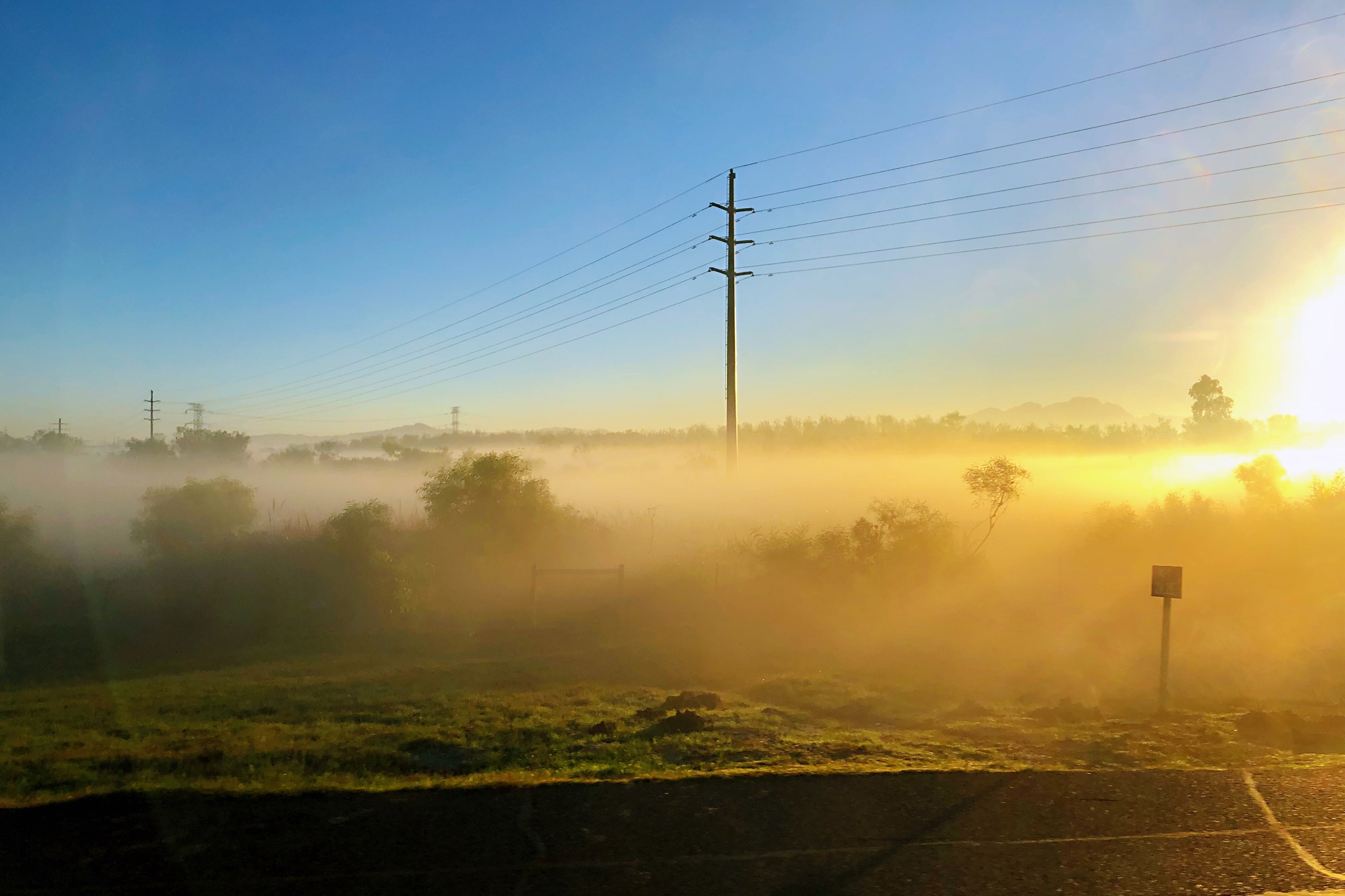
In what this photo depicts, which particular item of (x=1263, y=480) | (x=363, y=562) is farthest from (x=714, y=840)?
(x=1263, y=480)

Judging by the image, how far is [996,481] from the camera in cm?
3472

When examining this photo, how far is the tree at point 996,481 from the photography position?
34.7 m

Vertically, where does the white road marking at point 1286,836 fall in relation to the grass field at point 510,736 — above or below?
above

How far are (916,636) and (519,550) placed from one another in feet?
55.2

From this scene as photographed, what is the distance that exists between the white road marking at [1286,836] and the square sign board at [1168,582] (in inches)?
212

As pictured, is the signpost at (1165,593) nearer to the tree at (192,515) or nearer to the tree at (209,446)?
the tree at (192,515)

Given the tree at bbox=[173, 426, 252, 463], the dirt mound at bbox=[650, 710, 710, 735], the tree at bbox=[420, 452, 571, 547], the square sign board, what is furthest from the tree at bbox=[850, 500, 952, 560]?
the tree at bbox=[173, 426, 252, 463]

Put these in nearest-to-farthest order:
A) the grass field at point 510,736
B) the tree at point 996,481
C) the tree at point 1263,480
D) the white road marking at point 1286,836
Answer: the white road marking at point 1286,836 < the grass field at point 510,736 < the tree at point 996,481 < the tree at point 1263,480

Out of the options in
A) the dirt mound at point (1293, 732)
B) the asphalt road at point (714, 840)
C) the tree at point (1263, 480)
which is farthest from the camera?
the tree at point (1263, 480)

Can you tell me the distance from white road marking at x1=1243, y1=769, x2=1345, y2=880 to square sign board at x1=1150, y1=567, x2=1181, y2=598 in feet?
17.7

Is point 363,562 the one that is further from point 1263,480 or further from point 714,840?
point 1263,480

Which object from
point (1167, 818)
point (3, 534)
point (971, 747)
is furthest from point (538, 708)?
point (3, 534)

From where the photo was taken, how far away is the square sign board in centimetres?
1402

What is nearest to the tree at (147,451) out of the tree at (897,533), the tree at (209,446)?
the tree at (209,446)
